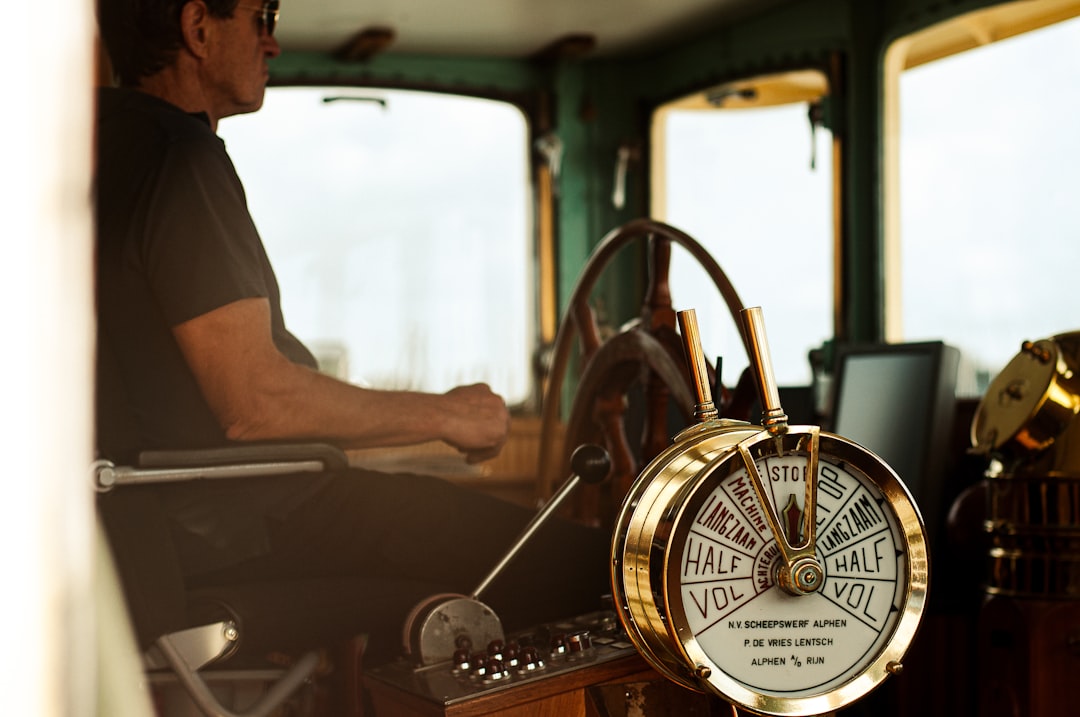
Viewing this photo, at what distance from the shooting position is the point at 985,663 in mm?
1567

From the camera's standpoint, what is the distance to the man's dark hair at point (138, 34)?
48.5 inches

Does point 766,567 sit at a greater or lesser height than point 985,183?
lesser

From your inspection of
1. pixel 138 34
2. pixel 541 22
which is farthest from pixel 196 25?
pixel 541 22

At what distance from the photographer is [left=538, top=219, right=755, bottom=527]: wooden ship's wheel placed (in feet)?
4.86

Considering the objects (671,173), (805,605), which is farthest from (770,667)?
(671,173)

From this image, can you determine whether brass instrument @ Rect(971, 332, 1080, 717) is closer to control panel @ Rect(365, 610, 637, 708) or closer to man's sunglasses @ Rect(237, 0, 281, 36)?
control panel @ Rect(365, 610, 637, 708)

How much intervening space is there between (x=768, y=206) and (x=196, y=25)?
2.38m

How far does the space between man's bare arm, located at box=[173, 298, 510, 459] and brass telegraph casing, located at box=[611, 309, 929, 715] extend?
13.0 inches

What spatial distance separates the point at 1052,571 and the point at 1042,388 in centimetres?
23

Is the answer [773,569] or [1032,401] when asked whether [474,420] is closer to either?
[773,569]

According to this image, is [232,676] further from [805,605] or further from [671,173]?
[671,173]

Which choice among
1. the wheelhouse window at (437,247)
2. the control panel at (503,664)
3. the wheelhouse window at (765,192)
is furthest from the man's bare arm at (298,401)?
the wheelhouse window at (765,192)

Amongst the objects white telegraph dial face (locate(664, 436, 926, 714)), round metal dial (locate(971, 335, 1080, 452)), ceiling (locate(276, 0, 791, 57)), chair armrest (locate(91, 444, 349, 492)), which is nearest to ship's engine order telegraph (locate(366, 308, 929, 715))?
white telegraph dial face (locate(664, 436, 926, 714))

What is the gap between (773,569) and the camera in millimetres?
962
